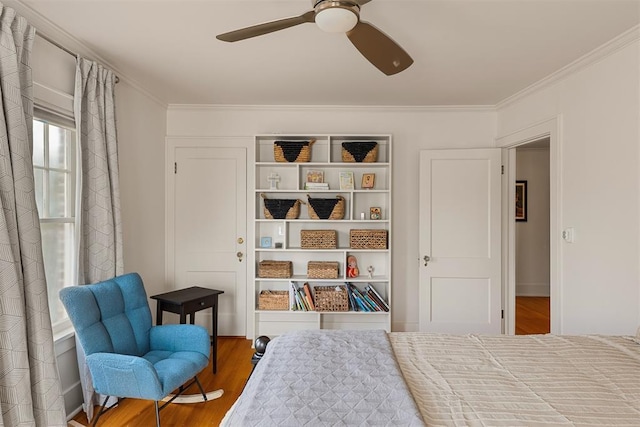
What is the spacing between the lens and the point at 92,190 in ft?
7.53

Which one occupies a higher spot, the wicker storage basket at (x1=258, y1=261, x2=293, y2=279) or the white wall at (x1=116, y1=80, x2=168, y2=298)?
the white wall at (x1=116, y1=80, x2=168, y2=298)

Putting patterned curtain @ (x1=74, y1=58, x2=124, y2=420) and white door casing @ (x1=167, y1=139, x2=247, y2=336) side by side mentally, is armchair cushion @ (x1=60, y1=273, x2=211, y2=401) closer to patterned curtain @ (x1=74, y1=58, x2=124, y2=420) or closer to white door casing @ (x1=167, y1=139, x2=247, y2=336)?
patterned curtain @ (x1=74, y1=58, x2=124, y2=420)

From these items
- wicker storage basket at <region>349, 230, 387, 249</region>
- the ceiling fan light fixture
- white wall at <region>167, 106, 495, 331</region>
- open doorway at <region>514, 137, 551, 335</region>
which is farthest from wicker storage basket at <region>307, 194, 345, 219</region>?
open doorway at <region>514, 137, 551, 335</region>

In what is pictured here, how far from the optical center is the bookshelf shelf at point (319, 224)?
345 cm

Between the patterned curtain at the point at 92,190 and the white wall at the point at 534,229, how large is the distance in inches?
215

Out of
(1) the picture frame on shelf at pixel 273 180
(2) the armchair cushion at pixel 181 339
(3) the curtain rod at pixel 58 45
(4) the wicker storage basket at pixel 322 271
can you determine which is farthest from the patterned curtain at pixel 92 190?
(4) the wicker storage basket at pixel 322 271

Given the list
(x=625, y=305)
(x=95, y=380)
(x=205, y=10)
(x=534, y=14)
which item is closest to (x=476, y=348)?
(x=625, y=305)

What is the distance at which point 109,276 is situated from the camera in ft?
7.79

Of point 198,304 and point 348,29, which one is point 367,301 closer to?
point 198,304

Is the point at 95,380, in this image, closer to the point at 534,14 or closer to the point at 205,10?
the point at 205,10

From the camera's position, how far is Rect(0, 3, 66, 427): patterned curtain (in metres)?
1.59

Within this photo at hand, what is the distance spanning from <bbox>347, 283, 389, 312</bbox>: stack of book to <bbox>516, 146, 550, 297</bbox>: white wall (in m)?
3.21

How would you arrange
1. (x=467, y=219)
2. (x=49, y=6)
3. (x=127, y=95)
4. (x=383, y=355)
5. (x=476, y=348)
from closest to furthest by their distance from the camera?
(x=383, y=355), (x=476, y=348), (x=49, y=6), (x=127, y=95), (x=467, y=219)

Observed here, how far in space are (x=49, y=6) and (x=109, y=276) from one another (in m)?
1.62
